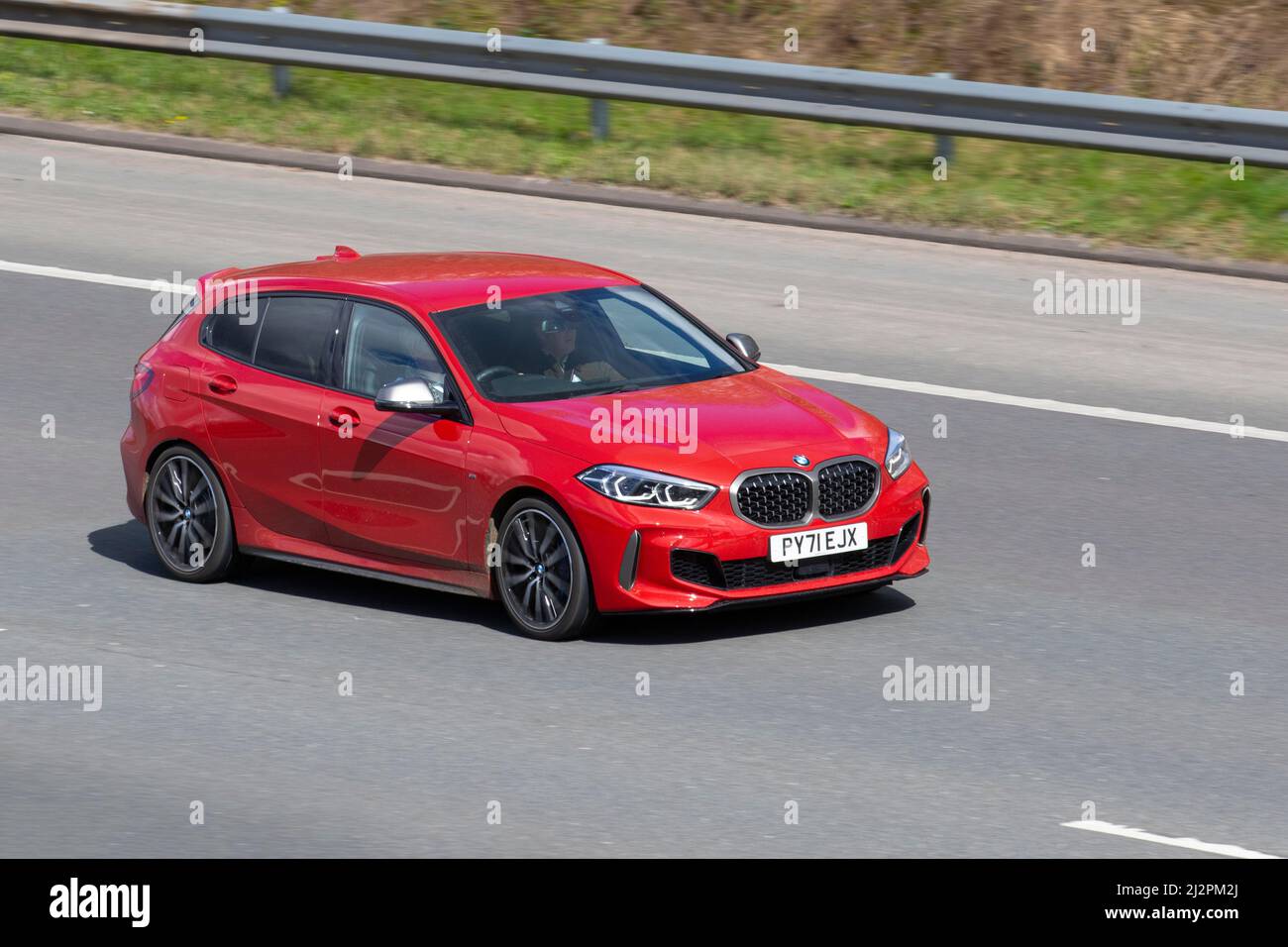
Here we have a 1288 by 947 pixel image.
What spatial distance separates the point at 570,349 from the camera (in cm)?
1030

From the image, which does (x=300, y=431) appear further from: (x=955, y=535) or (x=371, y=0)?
(x=371, y=0)

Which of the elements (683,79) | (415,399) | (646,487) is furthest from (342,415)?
(683,79)

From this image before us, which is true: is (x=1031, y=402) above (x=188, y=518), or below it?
above

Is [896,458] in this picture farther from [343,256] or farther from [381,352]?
[343,256]

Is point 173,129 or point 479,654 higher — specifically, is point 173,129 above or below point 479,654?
above

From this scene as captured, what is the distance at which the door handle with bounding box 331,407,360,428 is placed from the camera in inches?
403

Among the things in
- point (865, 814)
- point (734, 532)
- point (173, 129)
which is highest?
point (173, 129)

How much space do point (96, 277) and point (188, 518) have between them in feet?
19.1

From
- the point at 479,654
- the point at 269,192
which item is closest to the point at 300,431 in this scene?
the point at 479,654

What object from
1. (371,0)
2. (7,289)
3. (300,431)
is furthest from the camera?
(371,0)

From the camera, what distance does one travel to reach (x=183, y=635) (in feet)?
32.3

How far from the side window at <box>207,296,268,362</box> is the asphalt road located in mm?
1095

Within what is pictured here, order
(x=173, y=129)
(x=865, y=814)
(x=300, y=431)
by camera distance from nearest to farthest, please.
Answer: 1. (x=865, y=814)
2. (x=300, y=431)
3. (x=173, y=129)

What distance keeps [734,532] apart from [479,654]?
46.4 inches
